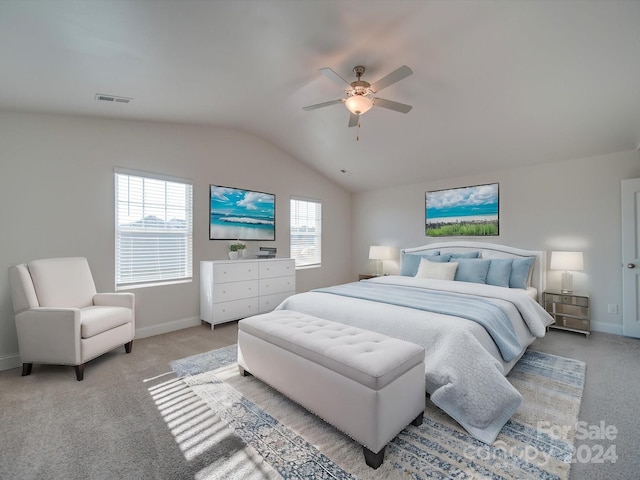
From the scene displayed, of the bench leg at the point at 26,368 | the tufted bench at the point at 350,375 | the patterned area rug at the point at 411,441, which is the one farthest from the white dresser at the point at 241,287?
the tufted bench at the point at 350,375

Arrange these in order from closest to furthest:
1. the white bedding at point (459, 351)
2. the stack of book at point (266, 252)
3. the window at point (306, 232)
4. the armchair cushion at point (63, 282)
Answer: the white bedding at point (459, 351)
the armchair cushion at point (63, 282)
the stack of book at point (266, 252)
the window at point (306, 232)

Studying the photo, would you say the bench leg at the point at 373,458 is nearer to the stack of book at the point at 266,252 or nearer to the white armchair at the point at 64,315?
the white armchair at the point at 64,315

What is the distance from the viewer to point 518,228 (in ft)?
14.3

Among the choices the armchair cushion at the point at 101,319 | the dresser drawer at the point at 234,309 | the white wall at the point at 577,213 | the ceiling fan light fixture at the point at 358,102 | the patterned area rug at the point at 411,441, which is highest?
the ceiling fan light fixture at the point at 358,102

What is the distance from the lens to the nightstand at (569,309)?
364 centimetres

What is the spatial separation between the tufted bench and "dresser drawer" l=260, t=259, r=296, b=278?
2269 mm

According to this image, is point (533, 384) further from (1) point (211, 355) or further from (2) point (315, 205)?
(2) point (315, 205)

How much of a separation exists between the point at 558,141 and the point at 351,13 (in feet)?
10.4

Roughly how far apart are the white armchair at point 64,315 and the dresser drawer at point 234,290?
3.49 ft

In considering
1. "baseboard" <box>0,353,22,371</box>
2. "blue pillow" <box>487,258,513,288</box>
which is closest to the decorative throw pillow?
"blue pillow" <box>487,258,513,288</box>

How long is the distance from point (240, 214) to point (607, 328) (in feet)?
17.4

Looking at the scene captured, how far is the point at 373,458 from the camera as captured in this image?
155 cm

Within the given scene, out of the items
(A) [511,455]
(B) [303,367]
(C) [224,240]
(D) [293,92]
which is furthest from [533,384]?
(C) [224,240]

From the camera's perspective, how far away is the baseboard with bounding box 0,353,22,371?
2779mm
